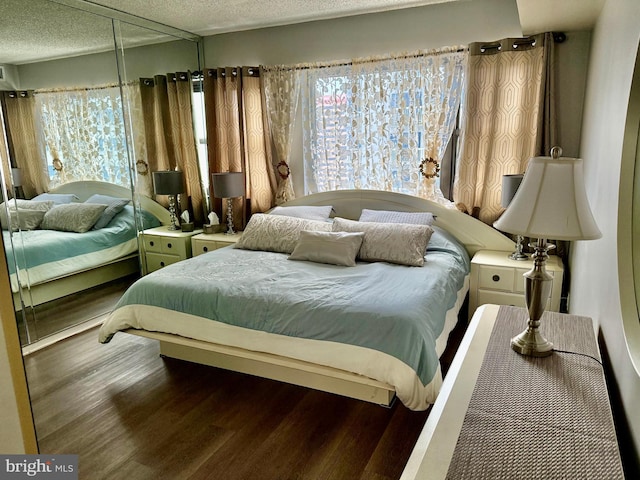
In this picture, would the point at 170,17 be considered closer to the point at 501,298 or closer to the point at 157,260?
the point at 157,260

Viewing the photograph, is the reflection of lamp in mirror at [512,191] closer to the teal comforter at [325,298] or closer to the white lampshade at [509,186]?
the white lampshade at [509,186]

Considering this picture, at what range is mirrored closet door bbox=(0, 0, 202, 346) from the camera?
299cm

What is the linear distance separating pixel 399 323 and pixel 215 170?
3010mm

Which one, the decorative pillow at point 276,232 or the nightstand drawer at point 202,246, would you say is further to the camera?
the nightstand drawer at point 202,246

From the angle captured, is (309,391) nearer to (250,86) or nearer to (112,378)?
(112,378)

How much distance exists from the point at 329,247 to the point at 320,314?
35.6 inches

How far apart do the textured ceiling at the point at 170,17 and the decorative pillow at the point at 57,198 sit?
92 centimetres

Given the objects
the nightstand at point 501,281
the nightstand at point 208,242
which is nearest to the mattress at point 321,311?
the nightstand at point 501,281

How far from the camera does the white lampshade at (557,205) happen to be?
1.33m

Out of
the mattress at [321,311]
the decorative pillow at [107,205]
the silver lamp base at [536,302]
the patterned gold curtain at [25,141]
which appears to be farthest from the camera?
the decorative pillow at [107,205]

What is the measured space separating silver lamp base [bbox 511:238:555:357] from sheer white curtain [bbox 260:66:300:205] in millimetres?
3041

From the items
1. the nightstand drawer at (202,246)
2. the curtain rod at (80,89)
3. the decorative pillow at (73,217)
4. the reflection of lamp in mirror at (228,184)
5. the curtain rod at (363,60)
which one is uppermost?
the curtain rod at (363,60)

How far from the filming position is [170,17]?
12.4 feet

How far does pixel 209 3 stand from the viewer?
133 inches
